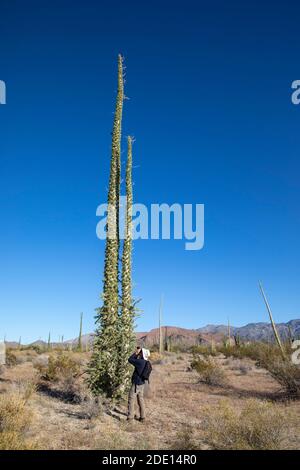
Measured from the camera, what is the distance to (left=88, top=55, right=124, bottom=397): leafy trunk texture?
417 inches

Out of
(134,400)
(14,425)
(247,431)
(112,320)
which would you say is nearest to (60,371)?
(112,320)

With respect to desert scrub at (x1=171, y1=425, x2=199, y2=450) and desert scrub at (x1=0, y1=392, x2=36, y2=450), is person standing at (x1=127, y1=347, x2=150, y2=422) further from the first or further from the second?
desert scrub at (x1=0, y1=392, x2=36, y2=450)

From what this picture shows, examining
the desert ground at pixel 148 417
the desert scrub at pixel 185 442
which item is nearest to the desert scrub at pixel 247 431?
the desert ground at pixel 148 417

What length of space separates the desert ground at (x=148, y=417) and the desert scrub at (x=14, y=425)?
0.8 inches

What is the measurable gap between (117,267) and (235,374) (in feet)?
34.9

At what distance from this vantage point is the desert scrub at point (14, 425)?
239 inches

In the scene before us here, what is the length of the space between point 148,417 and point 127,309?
2.68 m

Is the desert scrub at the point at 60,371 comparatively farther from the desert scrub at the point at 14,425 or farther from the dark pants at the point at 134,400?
the desert scrub at the point at 14,425

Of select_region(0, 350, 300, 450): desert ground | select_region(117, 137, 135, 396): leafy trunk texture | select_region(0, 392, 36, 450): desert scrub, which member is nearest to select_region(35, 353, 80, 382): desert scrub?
select_region(0, 350, 300, 450): desert ground

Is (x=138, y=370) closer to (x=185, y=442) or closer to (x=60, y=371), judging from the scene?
(x=185, y=442)
